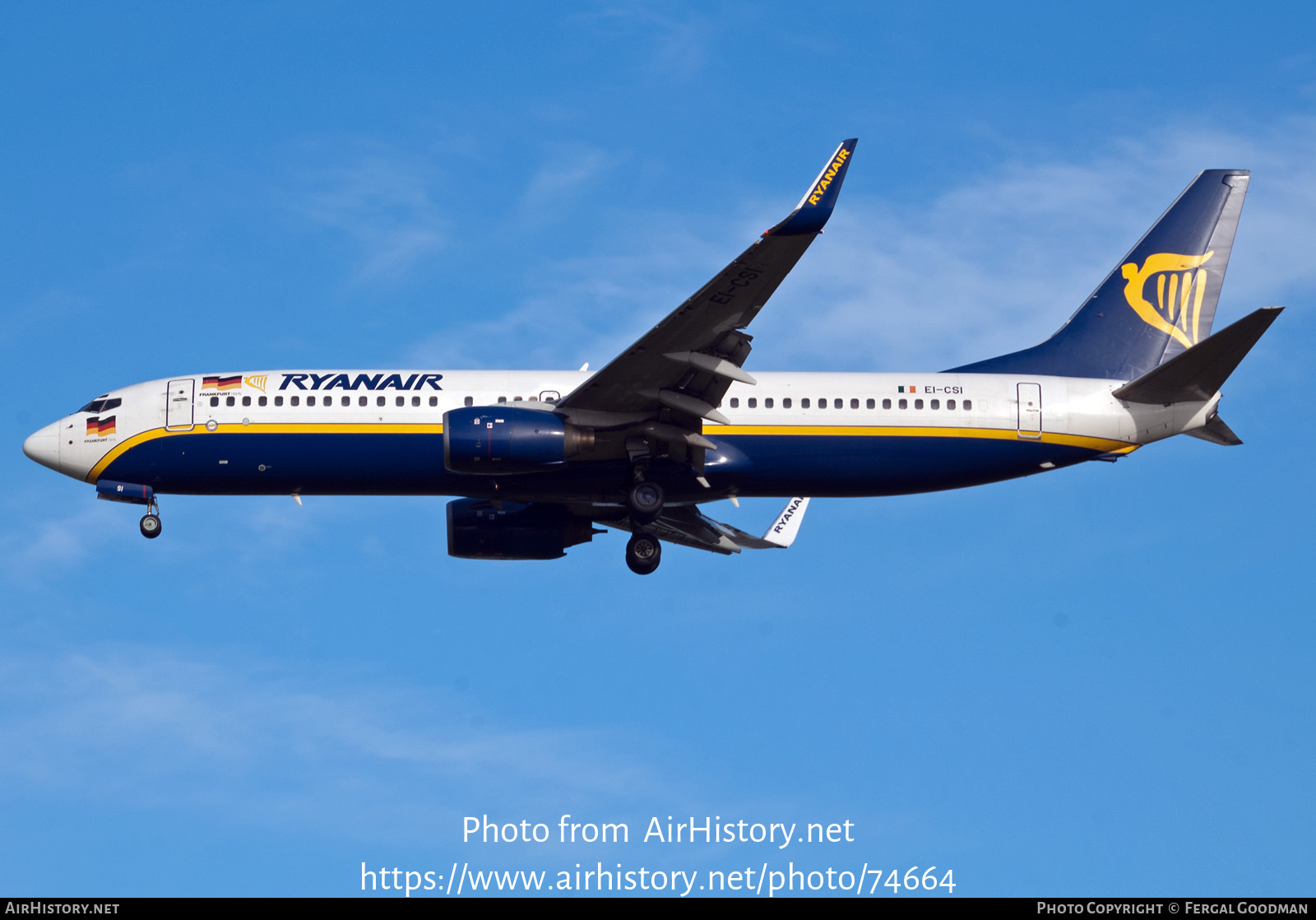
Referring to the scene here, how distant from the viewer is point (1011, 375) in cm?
4400

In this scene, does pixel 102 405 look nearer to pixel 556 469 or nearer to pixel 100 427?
pixel 100 427

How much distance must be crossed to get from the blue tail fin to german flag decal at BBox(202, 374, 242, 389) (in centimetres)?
1928

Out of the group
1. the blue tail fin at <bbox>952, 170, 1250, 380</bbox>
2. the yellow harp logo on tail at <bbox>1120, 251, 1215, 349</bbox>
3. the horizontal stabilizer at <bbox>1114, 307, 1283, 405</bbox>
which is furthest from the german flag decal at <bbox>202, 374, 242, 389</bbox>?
the yellow harp logo on tail at <bbox>1120, 251, 1215, 349</bbox>

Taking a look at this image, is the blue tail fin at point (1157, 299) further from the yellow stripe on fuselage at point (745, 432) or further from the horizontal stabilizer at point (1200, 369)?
the yellow stripe on fuselage at point (745, 432)

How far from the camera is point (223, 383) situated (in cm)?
4275

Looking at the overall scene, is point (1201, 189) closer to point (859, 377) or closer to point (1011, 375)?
point (1011, 375)

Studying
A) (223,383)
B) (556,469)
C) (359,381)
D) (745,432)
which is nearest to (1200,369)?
(745,432)

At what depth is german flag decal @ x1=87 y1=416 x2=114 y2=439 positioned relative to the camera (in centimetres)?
4297

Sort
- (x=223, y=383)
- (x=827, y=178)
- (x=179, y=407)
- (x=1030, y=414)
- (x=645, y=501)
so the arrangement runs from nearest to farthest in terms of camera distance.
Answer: (x=827, y=178) < (x=645, y=501) < (x=179, y=407) < (x=223, y=383) < (x=1030, y=414)

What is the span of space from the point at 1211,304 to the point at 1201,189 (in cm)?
323

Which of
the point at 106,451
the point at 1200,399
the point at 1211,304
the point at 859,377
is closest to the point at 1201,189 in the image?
the point at 1211,304

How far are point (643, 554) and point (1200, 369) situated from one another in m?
14.1

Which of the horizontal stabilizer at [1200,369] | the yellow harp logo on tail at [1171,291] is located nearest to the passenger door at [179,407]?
the horizontal stabilizer at [1200,369]

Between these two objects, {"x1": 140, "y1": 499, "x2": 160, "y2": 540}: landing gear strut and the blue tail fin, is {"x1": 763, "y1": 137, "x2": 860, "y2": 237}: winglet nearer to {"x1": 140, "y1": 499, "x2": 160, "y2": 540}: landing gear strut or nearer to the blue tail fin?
the blue tail fin
